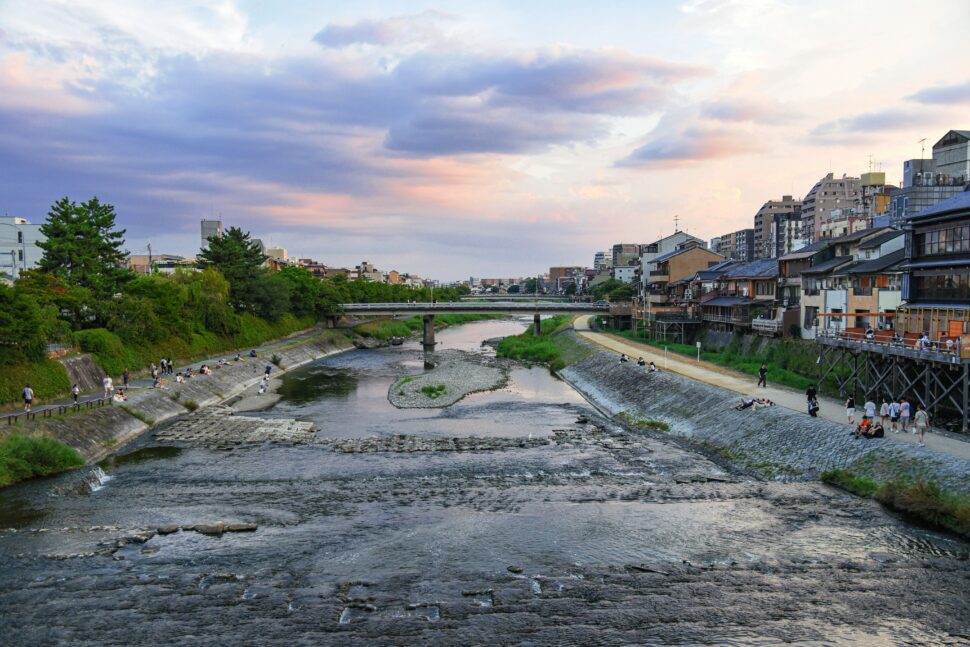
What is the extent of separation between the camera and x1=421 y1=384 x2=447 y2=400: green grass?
47781mm

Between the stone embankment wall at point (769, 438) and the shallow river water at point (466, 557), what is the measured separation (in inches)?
62.7

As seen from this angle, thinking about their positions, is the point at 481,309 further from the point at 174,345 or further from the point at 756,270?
the point at 174,345

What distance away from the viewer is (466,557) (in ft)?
60.5

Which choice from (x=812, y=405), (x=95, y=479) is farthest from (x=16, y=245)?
(x=812, y=405)

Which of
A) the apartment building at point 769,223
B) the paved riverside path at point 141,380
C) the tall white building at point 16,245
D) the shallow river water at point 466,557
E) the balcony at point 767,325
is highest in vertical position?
the apartment building at point 769,223

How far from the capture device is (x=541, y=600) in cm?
1597

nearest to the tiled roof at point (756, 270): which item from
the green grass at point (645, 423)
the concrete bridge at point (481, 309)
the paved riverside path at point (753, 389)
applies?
the paved riverside path at point (753, 389)

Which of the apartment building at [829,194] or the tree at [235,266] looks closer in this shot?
the tree at [235,266]

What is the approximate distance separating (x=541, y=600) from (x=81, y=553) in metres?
13.1

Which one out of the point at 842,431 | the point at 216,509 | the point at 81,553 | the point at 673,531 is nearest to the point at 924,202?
the point at 842,431

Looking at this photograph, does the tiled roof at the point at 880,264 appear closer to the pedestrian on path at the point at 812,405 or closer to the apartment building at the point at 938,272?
the apartment building at the point at 938,272

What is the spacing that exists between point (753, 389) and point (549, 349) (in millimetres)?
38501

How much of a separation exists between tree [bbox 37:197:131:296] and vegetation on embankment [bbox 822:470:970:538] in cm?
5044

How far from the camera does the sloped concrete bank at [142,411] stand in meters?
29.7
